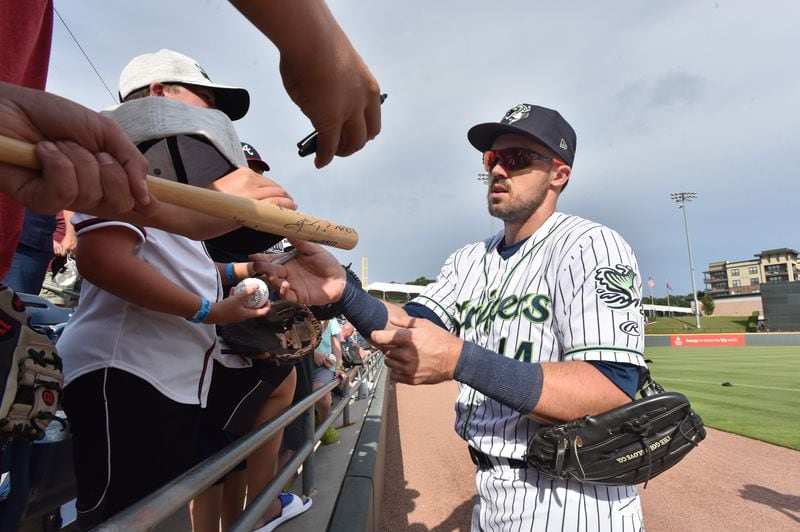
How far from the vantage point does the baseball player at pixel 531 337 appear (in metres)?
1.48

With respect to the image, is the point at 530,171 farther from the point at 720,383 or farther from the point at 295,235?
the point at 720,383

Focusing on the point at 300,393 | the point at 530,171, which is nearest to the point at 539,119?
the point at 530,171

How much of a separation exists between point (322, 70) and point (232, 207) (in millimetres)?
270

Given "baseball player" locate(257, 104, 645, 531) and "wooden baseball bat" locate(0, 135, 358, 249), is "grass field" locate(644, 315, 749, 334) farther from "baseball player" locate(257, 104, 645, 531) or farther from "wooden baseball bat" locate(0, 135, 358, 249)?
"wooden baseball bat" locate(0, 135, 358, 249)

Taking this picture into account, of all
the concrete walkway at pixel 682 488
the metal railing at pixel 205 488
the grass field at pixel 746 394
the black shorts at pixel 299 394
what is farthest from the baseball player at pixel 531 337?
the grass field at pixel 746 394

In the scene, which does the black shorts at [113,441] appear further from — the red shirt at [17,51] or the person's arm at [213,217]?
the person's arm at [213,217]

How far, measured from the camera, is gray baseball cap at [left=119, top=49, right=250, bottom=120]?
4.69 feet

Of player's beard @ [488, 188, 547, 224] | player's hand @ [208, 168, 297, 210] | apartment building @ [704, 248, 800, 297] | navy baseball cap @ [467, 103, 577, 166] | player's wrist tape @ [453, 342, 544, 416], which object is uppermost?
apartment building @ [704, 248, 800, 297]

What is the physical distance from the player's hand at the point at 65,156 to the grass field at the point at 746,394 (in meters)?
8.50

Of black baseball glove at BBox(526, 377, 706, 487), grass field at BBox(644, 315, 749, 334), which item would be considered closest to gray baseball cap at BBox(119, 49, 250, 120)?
black baseball glove at BBox(526, 377, 706, 487)

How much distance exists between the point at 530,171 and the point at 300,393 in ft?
6.27

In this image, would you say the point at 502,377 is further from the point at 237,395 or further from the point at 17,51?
the point at 17,51

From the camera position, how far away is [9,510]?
3.70ft

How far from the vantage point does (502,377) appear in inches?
57.9
